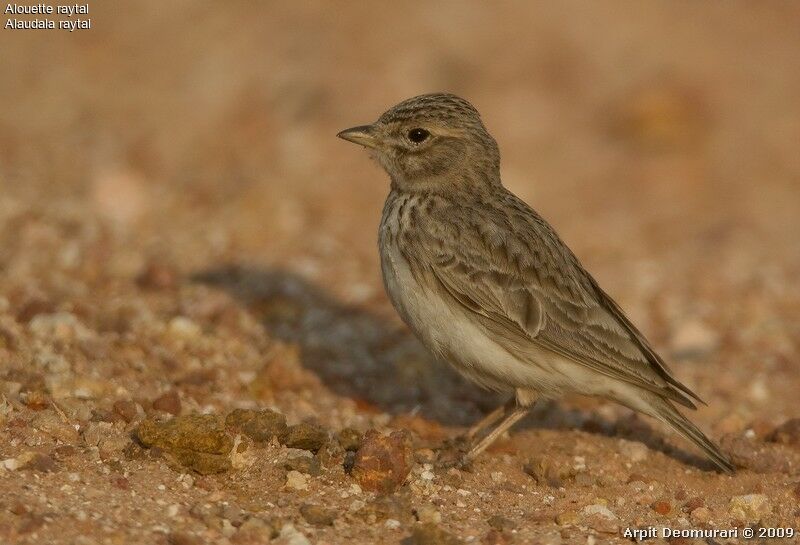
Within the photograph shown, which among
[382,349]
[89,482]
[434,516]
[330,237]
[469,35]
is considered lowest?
[434,516]

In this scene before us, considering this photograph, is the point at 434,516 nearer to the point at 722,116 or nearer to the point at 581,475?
the point at 581,475

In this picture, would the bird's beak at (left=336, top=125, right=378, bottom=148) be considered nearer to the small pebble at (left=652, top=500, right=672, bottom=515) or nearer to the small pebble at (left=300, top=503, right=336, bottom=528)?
the small pebble at (left=300, top=503, right=336, bottom=528)

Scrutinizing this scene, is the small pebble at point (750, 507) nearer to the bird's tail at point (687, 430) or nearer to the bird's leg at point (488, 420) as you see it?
the bird's tail at point (687, 430)

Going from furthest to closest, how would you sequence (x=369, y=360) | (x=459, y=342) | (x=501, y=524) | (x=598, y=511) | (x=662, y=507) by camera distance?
(x=369, y=360)
(x=459, y=342)
(x=662, y=507)
(x=598, y=511)
(x=501, y=524)

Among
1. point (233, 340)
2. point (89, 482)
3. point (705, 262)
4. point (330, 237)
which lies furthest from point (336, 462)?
point (705, 262)

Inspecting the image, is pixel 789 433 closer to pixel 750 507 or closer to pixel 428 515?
pixel 750 507

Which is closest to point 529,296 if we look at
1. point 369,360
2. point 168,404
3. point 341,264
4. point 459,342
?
point 459,342

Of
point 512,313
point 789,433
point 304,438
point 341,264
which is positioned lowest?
point 789,433
